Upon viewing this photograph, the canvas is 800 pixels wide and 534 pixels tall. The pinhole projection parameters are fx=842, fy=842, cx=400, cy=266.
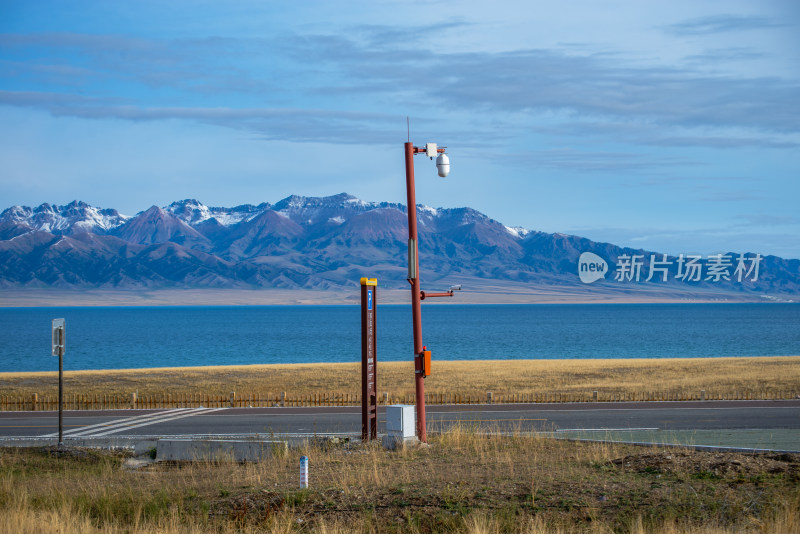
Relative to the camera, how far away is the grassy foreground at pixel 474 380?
124ft

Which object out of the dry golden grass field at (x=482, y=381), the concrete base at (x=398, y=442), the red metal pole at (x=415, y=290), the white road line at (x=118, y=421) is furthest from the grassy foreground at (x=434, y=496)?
the dry golden grass field at (x=482, y=381)

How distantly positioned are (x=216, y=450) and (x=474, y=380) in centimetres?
2789

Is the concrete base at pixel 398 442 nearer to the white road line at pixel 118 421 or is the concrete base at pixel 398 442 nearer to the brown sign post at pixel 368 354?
the brown sign post at pixel 368 354

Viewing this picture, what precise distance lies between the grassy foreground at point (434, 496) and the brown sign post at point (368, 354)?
2.02 meters

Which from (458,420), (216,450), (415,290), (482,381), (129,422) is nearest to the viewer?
(415,290)

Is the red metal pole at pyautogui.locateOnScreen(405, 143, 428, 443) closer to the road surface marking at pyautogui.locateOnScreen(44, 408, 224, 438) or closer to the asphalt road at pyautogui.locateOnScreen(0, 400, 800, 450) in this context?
the asphalt road at pyautogui.locateOnScreen(0, 400, 800, 450)

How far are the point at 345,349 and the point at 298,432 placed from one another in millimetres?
79174

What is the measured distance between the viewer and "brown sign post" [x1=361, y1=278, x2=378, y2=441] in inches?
700

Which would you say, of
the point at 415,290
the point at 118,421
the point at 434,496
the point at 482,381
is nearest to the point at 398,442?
the point at 415,290

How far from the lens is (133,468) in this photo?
56.7 feet

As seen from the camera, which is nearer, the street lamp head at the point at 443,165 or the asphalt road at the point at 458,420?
the street lamp head at the point at 443,165

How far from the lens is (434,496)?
463 inches

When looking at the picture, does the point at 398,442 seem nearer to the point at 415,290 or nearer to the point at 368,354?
the point at 368,354

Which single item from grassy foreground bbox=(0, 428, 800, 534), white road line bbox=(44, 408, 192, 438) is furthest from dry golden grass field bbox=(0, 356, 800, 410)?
grassy foreground bbox=(0, 428, 800, 534)
